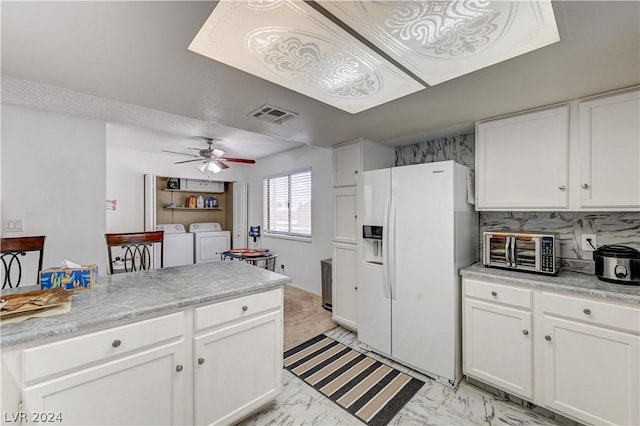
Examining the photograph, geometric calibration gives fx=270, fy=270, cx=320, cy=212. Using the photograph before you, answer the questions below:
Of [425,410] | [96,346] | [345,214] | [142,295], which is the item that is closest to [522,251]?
[425,410]

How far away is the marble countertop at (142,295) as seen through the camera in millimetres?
1094

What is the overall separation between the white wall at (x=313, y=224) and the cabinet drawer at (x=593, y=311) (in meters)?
2.45

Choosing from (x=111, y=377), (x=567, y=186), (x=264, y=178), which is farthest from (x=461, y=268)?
(x=264, y=178)

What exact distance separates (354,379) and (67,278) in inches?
83.5

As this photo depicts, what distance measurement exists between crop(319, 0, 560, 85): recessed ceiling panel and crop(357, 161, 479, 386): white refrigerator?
87 cm

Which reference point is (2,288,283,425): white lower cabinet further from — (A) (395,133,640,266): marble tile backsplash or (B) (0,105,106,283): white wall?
(B) (0,105,106,283): white wall

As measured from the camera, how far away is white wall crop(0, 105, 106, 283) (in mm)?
2705

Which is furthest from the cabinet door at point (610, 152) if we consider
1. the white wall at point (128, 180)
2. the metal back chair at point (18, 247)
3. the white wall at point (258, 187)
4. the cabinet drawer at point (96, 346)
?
the white wall at point (128, 180)

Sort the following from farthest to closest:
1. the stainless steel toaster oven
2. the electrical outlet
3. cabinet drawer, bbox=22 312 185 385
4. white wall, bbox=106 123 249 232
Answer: white wall, bbox=106 123 249 232 → the electrical outlet → the stainless steel toaster oven → cabinet drawer, bbox=22 312 185 385

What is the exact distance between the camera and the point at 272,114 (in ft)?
6.98


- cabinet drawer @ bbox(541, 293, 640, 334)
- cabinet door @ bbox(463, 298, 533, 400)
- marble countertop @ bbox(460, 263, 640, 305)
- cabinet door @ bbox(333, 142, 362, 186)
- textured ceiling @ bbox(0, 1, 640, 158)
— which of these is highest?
textured ceiling @ bbox(0, 1, 640, 158)

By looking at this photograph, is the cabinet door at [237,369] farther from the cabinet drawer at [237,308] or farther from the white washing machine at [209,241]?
the white washing machine at [209,241]

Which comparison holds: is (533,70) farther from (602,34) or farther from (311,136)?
(311,136)

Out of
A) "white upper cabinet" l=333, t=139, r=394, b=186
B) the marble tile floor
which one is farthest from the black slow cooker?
"white upper cabinet" l=333, t=139, r=394, b=186
